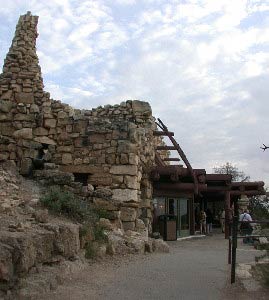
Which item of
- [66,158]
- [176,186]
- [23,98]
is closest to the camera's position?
[66,158]

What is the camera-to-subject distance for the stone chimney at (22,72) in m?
14.0

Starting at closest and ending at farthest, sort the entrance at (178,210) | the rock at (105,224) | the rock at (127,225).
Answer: the rock at (105,224) < the rock at (127,225) < the entrance at (178,210)

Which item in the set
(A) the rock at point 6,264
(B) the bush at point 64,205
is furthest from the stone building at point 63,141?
(A) the rock at point 6,264

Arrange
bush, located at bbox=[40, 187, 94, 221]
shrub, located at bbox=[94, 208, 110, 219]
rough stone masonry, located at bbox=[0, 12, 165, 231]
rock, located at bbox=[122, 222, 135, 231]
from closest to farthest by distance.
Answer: bush, located at bbox=[40, 187, 94, 221] < shrub, located at bbox=[94, 208, 110, 219] < rock, located at bbox=[122, 222, 135, 231] < rough stone masonry, located at bbox=[0, 12, 165, 231]

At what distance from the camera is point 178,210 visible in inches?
747

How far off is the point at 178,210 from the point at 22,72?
28.9ft

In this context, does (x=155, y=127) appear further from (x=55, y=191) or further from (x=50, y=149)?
(x=55, y=191)

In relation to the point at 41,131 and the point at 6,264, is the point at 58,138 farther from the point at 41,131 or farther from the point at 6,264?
the point at 6,264

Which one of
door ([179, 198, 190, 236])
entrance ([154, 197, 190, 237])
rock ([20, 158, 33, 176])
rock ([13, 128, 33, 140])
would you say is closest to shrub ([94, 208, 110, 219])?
rock ([20, 158, 33, 176])

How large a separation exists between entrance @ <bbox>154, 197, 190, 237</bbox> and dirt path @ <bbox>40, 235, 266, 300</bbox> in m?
7.33

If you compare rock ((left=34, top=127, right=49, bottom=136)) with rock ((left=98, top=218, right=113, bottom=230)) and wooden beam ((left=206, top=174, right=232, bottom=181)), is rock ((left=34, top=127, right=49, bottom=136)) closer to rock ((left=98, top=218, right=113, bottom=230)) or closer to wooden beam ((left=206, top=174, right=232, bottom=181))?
rock ((left=98, top=218, right=113, bottom=230))

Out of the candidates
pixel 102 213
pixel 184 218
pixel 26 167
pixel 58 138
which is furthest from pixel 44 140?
pixel 184 218

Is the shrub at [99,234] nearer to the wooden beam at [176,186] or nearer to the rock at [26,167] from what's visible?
the rock at [26,167]

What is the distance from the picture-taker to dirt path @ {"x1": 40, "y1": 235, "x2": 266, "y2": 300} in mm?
6508
